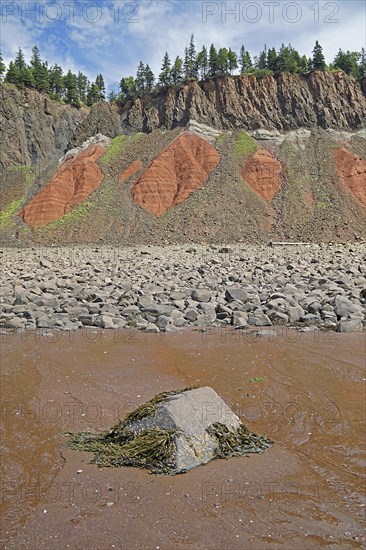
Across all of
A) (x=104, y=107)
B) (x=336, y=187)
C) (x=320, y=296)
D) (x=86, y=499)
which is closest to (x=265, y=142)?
(x=336, y=187)

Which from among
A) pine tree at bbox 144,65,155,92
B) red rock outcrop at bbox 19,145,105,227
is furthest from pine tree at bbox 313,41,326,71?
red rock outcrop at bbox 19,145,105,227

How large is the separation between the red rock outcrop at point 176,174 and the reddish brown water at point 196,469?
3721cm

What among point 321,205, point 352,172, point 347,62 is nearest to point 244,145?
point 352,172

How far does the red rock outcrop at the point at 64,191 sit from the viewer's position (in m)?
49.6

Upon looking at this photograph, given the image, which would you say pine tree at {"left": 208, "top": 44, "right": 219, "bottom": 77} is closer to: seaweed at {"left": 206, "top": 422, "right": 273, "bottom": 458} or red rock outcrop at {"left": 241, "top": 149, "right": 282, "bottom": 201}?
red rock outcrop at {"left": 241, "top": 149, "right": 282, "bottom": 201}

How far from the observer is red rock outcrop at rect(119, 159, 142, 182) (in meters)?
51.8

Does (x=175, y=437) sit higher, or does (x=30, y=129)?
(x=30, y=129)

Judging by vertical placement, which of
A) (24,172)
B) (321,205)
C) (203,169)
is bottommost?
(321,205)

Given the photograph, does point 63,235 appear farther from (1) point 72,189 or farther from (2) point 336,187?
(2) point 336,187

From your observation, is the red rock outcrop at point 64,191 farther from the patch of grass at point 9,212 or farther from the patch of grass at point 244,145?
the patch of grass at point 244,145

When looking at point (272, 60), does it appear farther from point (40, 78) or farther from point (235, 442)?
point (235, 442)

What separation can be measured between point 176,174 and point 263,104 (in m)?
16.7

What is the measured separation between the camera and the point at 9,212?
53000 millimetres

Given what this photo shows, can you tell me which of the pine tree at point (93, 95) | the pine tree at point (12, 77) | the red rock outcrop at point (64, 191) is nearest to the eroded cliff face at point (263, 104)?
the red rock outcrop at point (64, 191)
